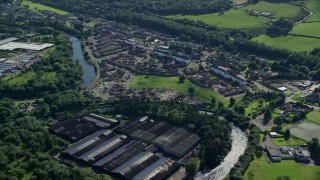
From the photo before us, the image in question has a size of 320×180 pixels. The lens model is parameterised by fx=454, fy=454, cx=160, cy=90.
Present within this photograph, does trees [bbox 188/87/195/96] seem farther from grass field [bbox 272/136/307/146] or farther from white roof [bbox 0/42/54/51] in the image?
white roof [bbox 0/42/54/51]

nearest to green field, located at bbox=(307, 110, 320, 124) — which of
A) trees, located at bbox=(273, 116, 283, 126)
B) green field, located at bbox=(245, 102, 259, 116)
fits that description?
trees, located at bbox=(273, 116, 283, 126)

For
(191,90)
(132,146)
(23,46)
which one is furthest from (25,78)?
(132,146)

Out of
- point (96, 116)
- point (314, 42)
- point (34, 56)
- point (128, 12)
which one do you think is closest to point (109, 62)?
point (34, 56)

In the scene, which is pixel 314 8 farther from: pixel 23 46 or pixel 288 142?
pixel 23 46

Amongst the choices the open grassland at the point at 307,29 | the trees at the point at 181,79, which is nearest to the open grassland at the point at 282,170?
the trees at the point at 181,79

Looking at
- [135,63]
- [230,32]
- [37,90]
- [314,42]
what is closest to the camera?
[37,90]

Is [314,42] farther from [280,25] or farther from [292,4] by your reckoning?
[292,4]

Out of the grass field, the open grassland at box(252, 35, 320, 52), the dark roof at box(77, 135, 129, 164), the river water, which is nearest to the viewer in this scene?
the river water
